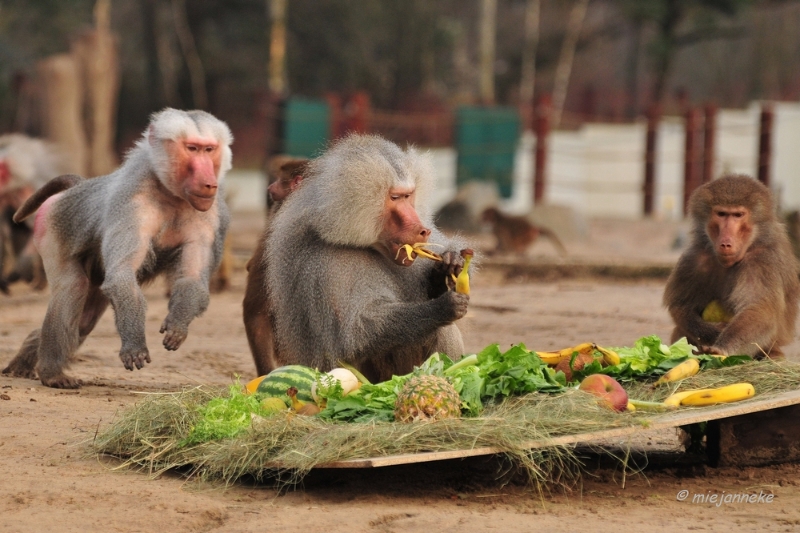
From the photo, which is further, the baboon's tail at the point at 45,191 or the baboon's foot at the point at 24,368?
the baboon's tail at the point at 45,191

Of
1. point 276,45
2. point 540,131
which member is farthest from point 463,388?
point 276,45

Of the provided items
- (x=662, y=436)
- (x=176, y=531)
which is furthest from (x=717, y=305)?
(x=176, y=531)

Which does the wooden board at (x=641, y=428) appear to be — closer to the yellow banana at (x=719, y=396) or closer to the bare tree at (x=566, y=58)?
the yellow banana at (x=719, y=396)

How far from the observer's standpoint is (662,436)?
5.09m

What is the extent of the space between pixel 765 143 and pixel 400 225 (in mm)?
13514

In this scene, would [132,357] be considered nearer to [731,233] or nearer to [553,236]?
[731,233]

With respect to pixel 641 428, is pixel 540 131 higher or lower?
higher

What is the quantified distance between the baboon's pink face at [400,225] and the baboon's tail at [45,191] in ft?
6.94

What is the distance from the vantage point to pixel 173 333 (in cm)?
509

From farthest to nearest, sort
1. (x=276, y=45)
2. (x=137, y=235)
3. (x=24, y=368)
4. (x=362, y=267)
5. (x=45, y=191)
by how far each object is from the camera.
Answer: (x=276, y=45) → (x=45, y=191) → (x=24, y=368) → (x=137, y=235) → (x=362, y=267)

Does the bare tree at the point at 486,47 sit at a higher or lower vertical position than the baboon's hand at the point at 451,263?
higher

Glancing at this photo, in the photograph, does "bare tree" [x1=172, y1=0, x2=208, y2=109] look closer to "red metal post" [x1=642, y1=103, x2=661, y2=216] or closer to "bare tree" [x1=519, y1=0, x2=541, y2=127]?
"bare tree" [x1=519, y1=0, x2=541, y2=127]

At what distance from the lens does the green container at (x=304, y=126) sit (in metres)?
16.0

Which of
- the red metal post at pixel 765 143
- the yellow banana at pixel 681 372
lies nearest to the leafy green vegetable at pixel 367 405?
the yellow banana at pixel 681 372
